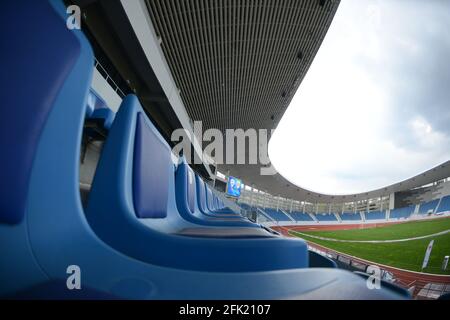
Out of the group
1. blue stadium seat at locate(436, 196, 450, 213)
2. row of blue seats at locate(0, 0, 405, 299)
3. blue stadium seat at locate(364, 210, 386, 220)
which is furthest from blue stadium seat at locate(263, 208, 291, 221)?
row of blue seats at locate(0, 0, 405, 299)

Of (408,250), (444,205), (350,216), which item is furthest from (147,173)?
(350,216)

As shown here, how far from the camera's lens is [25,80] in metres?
0.39

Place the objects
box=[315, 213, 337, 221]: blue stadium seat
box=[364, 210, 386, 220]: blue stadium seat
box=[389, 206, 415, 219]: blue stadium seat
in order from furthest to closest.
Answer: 1. box=[315, 213, 337, 221]: blue stadium seat
2. box=[364, 210, 386, 220]: blue stadium seat
3. box=[389, 206, 415, 219]: blue stadium seat

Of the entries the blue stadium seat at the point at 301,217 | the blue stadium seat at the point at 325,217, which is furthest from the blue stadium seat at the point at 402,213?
A: the blue stadium seat at the point at 301,217

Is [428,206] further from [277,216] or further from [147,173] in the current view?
[147,173]

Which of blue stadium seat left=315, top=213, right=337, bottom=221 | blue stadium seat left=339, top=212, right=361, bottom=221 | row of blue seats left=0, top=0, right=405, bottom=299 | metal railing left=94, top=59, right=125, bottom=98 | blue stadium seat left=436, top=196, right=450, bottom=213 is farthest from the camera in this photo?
blue stadium seat left=315, top=213, right=337, bottom=221

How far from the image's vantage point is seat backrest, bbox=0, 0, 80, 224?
1.18 feet

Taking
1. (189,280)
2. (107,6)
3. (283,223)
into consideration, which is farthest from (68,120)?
(283,223)

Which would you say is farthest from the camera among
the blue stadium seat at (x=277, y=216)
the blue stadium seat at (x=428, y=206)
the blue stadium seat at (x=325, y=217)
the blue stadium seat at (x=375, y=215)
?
the blue stadium seat at (x=325, y=217)

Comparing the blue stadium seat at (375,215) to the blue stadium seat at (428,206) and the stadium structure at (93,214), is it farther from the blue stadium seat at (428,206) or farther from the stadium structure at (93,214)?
the stadium structure at (93,214)

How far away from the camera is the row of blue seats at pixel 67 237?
1.07ft

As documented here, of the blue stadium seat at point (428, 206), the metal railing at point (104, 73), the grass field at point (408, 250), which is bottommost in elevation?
the grass field at point (408, 250)

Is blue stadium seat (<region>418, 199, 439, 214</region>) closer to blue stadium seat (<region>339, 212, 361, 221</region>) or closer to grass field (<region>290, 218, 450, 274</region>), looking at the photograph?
grass field (<region>290, 218, 450, 274</region>)

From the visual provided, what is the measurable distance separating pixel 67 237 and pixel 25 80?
321 mm
